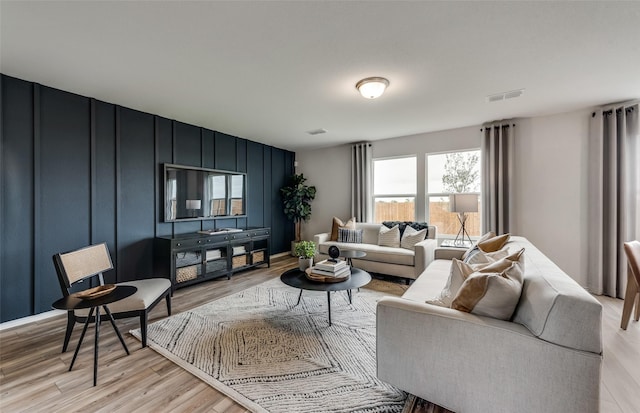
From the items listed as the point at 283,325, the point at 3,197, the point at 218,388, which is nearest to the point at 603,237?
the point at 283,325

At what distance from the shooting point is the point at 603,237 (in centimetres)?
340

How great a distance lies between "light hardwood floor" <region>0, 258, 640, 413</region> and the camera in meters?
1.58

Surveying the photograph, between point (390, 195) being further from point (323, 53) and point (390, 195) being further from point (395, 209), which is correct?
point (323, 53)

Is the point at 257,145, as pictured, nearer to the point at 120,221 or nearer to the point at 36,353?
the point at 120,221

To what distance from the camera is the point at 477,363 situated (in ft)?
4.33

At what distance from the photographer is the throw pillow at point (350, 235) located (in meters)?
4.60

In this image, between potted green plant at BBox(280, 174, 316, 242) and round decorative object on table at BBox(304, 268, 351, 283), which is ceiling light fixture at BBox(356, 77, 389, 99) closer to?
round decorative object on table at BBox(304, 268, 351, 283)

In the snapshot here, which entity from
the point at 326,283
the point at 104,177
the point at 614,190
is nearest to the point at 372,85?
the point at 326,283

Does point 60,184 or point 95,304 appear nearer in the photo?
point 95,304

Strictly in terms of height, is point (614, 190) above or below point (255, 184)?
below

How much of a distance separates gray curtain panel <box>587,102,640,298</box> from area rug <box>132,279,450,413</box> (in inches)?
120

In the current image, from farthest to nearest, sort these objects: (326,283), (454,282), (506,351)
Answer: (326,283)
(454,282)
(506,351)

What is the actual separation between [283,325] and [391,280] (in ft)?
6.71

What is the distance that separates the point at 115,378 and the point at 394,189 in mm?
4600
